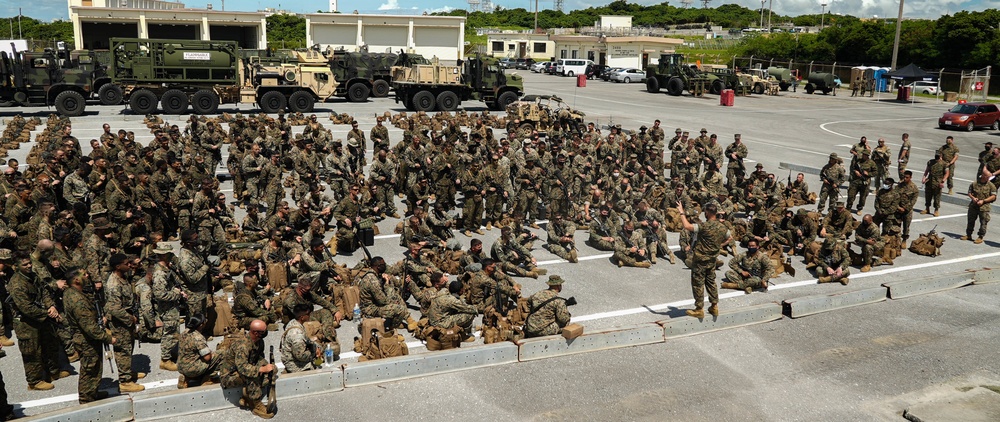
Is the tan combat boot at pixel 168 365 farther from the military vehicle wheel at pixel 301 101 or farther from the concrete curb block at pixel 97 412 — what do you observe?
the military vehicle wheel at pixel 301 101

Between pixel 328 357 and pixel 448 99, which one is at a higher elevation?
pixel 448 99

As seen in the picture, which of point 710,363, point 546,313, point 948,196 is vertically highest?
point 948,196

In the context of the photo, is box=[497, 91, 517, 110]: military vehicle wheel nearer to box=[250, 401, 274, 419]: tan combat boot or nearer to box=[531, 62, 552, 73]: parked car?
box=[250, 401, 274, 419]: tan combat boot

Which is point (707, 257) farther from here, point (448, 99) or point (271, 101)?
point (271, 101)

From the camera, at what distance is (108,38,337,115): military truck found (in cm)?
3156

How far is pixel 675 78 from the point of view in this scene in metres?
48.4

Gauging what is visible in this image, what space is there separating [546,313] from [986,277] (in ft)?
27.9

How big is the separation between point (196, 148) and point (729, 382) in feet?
48.5

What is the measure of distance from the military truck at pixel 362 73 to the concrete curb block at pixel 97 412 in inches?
1221

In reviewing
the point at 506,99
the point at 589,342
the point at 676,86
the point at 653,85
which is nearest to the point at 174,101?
the point at 506,99

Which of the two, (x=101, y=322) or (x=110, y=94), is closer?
(x=101, y=322)

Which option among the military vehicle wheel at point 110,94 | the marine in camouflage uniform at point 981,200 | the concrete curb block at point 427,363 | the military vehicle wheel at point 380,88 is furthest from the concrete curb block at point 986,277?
the military vehicle wheel at point 110,94

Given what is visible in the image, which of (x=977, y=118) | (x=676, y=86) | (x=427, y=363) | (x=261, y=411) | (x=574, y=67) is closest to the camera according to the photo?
(x=261, y=411)

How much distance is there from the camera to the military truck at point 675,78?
1892 inches
